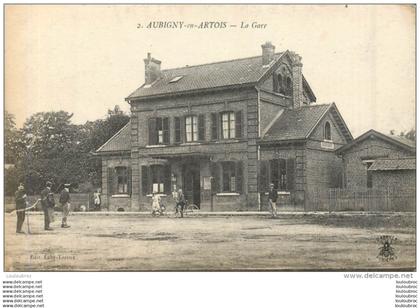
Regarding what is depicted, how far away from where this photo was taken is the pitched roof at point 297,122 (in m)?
27.0

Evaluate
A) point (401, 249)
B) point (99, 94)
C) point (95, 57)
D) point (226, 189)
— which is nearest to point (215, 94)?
point (226, 189)

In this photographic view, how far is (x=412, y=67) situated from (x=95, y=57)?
10.4 metres

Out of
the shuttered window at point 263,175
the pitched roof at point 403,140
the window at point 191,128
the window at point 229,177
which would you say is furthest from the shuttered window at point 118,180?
the pitched roof at point 403,140

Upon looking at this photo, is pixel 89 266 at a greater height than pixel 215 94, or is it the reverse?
pixel 215 94

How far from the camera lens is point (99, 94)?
75.6 feet

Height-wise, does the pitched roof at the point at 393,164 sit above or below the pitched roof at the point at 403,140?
below

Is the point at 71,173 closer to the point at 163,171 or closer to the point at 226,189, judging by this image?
the point at 163,171

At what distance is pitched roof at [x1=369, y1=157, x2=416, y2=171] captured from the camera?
23.3 metres

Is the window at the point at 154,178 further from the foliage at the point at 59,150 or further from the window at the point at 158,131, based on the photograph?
the foliage at the point at 59,150

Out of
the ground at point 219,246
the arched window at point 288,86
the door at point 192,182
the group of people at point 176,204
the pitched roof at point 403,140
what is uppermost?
the arched window at point 288,86

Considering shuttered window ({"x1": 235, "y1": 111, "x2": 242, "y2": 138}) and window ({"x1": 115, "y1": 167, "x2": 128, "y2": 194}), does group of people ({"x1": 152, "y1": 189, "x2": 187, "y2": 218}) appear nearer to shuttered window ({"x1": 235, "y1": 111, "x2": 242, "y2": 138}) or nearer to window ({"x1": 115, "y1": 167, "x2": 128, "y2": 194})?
window ({"x1": 115, "y1": 167, "x2": 128, "y2": 194})

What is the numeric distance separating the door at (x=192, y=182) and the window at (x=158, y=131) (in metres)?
1.85

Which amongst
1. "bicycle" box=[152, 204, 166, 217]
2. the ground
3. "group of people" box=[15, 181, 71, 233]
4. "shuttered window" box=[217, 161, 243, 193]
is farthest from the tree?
"shuttered window" box=[217, 161, 243, 193]

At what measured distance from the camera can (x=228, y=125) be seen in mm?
28391
